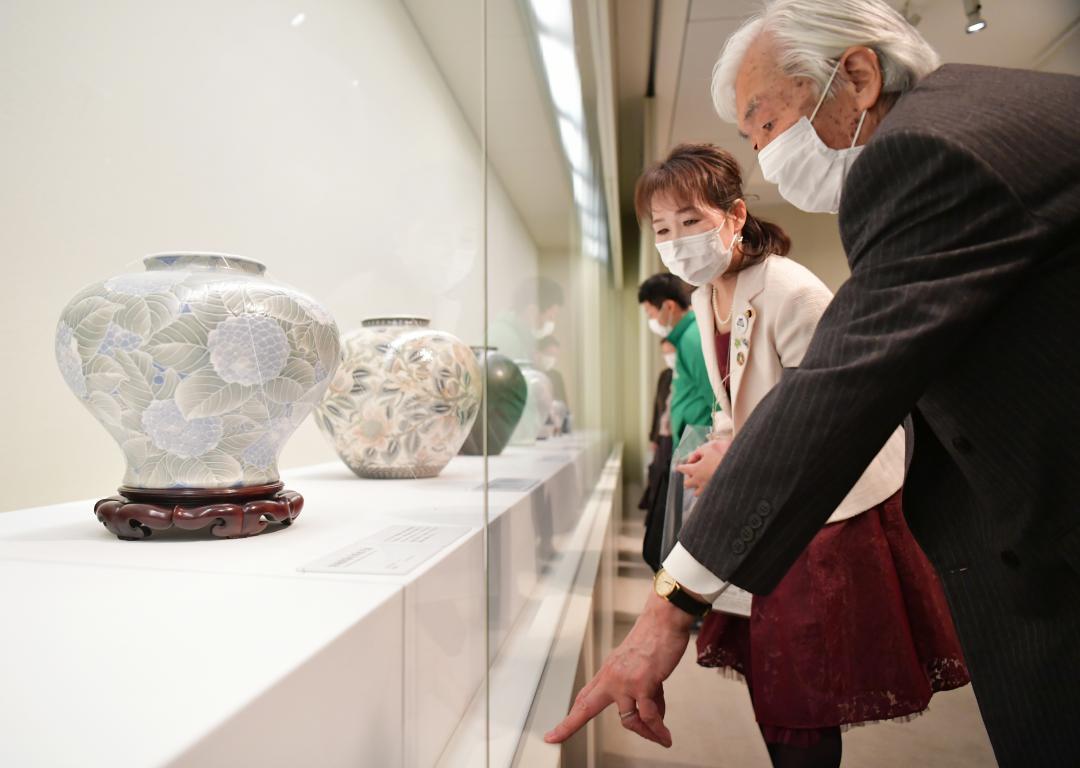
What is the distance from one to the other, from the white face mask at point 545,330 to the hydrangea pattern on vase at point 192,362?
1008mm

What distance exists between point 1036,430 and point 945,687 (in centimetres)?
26

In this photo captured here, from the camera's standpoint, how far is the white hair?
523mm

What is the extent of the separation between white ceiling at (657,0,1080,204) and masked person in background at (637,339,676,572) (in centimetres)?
18

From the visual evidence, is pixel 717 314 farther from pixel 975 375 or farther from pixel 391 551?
pixel 391 551

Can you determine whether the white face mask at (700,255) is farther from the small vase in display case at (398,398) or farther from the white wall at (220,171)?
the small vase in display case at (398,398)

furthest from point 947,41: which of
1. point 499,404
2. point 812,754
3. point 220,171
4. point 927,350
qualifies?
point 499,404

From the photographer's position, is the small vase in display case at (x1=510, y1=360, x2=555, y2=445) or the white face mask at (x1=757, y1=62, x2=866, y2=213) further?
the small vase in display case at (x1=510, y1=360, x2=555, y2=445)

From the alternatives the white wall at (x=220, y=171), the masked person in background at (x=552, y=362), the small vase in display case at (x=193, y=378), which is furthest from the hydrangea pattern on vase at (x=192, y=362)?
the masked person in background at (x=552, y=362)

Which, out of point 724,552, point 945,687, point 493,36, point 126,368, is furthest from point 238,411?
point 945,687

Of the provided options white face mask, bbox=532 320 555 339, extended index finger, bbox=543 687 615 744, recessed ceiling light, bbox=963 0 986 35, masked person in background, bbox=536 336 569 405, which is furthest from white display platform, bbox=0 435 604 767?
masked person in background, bbox=536 336 569 405

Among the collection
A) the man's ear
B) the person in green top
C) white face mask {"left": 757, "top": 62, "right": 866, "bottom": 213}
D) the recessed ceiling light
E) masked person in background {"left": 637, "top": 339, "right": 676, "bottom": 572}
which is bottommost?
masked person in background {"left": 637, "top": 339, "right": 676, "bottom": 572}

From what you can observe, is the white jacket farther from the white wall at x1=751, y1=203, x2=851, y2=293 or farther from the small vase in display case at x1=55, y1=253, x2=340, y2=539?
the small vase in display case at x1=55, y1=253, x2=340, y2=539

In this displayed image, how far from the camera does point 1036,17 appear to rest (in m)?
0.53

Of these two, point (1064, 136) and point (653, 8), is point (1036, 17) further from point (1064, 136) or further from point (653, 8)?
point (653, 8)
